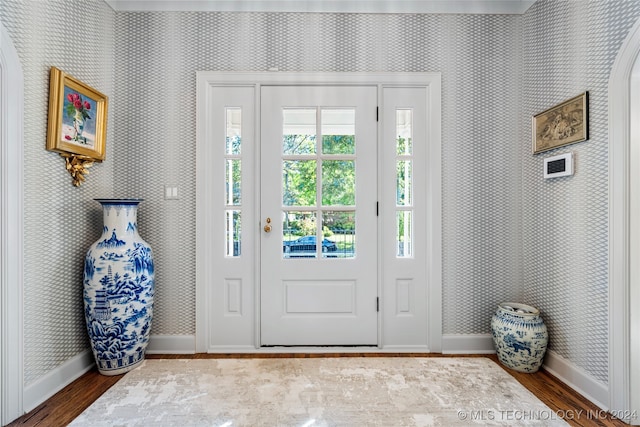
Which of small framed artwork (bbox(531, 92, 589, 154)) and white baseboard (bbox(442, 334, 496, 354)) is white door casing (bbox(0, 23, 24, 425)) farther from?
small framed artwork (bbox(531, 92, 589, 154))

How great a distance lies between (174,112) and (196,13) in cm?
74

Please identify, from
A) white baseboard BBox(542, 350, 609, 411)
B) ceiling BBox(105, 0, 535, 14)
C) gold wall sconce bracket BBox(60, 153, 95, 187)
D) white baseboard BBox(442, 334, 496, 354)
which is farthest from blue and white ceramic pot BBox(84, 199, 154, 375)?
white baseboard BBox(542, 350, 609, 411)

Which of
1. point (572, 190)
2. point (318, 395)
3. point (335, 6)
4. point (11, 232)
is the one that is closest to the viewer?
point (11, 232)

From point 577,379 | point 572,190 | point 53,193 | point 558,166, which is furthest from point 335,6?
point 577,379

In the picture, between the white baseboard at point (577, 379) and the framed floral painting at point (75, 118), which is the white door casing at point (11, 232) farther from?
the white baseboard at point (577, 379)

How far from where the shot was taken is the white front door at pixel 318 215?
7.71 ft

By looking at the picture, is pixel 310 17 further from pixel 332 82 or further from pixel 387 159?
pixel 387 159

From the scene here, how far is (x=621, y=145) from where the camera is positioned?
161 centimetres

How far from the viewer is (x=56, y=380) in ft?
6.04

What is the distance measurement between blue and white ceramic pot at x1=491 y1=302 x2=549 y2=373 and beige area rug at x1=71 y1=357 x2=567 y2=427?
12cm

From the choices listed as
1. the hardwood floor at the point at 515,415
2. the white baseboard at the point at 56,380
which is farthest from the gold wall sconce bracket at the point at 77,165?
the hardwood floor at the point at 515,415

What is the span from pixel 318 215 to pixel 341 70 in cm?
109

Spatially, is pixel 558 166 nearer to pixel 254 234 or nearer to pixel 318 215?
pixel 318 215

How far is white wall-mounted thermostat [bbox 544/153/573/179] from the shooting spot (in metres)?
1.89
